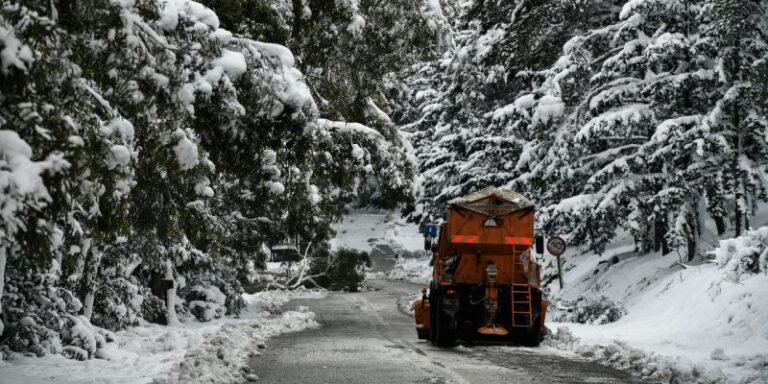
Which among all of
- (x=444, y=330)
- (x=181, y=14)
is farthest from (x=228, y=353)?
(x=181, y=14)

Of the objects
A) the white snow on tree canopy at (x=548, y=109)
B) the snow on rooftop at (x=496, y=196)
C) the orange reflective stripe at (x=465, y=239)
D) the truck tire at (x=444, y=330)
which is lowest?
the truck tire at (x=444, y=330)

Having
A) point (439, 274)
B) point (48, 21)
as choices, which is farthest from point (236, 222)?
point (48, 21)

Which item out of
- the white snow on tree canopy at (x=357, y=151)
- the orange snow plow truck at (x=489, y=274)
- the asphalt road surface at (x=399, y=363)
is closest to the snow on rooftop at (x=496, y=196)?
the orange snow plow truck at (x=489, y=274)

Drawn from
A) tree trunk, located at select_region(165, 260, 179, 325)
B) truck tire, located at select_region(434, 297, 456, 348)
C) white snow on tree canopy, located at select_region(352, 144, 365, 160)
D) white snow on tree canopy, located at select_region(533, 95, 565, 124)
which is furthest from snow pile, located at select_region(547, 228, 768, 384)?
tree trunk, located at select_region(165, 260, 179, 325)

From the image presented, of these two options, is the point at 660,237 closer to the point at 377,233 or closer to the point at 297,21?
the point at 297,21

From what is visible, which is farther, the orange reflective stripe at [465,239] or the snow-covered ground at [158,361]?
the orange reflective stripe at [465,239]

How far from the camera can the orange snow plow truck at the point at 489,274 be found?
16.2 meters

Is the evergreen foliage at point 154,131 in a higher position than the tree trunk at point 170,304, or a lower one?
higher

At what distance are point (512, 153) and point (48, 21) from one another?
2998 centimetres

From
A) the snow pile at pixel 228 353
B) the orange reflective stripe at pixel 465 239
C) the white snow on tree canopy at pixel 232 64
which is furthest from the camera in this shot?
the orange reflective stripe at pixel 465 239

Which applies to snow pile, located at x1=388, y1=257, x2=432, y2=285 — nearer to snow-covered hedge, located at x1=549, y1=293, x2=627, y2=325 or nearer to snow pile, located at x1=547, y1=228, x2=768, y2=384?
snow-covered hedge, located at x1=549, y1=293, x2=627, y2=325

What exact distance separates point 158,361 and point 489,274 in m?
6.37

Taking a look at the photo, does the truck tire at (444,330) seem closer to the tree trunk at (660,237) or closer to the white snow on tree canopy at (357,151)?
the white snow on tree canopy at (357,151)

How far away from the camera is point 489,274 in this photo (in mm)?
16344
